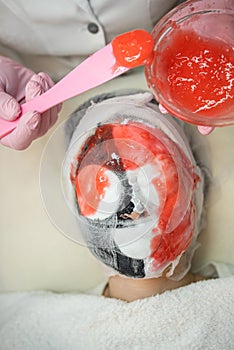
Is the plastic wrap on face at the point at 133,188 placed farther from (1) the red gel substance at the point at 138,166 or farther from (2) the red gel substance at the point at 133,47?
(2) the red gel substance at the point at 133,47

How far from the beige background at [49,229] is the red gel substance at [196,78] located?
0.34 metres

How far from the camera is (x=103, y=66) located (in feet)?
2.66

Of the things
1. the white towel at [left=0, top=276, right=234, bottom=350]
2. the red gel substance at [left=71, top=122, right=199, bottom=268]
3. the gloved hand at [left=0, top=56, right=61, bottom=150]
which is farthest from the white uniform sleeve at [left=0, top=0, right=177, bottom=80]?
the white towel at [left=0, top=276, right=234, bottom=350]

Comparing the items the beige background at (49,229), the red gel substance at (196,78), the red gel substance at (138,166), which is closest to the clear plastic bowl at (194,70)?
the red gel substance at (196,78)

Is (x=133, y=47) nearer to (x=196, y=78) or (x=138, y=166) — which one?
(x=196, y=78)

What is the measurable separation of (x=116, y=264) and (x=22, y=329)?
241 mm

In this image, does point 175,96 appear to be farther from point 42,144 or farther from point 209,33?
point 42,144

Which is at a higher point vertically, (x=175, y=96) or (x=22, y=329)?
(x=175, y=96)

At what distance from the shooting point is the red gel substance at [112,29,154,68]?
2.52 feet

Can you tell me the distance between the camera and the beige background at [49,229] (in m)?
1.15

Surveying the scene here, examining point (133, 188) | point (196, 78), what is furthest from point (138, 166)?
point (196, 78)

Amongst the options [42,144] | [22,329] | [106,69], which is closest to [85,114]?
[42,144]

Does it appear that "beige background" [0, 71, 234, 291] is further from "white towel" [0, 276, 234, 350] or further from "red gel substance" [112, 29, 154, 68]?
"red gel substance" [112, 29, 154, 68]

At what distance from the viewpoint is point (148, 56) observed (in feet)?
2.58
